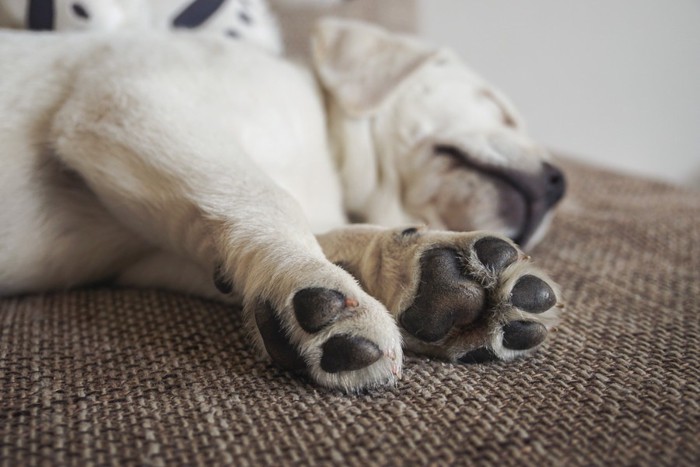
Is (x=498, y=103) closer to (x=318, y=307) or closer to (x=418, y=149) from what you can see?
(x=418, y=149)

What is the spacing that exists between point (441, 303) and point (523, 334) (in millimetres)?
141

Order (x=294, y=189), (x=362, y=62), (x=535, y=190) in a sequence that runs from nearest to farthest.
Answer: (x=294, y=189)
(x=535, y=190)
(x=362, y=62)

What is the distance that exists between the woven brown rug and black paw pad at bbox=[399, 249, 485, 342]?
2.7 inches

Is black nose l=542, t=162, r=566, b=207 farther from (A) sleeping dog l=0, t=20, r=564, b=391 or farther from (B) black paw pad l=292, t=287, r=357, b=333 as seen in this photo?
(B) black paw pad l=292, t=287, r=357, b=333

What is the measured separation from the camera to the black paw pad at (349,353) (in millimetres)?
780

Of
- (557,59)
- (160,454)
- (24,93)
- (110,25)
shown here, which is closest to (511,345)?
(160,454)

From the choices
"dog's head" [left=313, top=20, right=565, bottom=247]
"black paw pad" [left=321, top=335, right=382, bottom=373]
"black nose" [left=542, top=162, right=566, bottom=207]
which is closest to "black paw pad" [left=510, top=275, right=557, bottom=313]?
"black paw pad" [left=321, top=335, right=382, bottom=373]

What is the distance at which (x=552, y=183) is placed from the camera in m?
1.72

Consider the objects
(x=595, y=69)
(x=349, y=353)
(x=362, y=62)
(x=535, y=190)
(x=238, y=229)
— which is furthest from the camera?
(x=595, y=69)

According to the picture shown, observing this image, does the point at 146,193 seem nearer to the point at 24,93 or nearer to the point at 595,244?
the point at 24,93

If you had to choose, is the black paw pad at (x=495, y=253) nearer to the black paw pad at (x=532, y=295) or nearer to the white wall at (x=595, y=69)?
the black paw pad at (x=532, y=295)

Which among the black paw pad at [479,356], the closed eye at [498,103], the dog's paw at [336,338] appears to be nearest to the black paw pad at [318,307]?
the dog's paw at [336,338]

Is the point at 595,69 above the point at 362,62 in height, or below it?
below

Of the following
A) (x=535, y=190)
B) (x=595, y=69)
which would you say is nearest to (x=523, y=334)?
(x=535, y=190)
